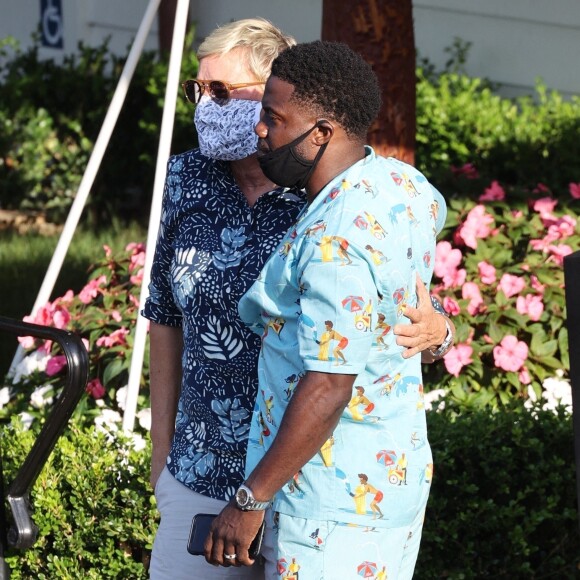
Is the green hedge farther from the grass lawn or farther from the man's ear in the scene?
the grass lawn

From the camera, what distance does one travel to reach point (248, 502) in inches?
73.5

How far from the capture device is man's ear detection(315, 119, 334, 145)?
1.91 m

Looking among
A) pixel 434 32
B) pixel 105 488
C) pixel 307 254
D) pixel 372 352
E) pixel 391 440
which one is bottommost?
pixel 105 488

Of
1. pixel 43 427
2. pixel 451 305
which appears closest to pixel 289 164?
pixel 43 427

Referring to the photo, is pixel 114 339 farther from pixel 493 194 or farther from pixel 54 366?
pixel 493 194

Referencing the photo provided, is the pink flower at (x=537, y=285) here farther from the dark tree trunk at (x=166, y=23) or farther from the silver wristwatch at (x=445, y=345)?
the dark tree trunk at (x=166, y=23)

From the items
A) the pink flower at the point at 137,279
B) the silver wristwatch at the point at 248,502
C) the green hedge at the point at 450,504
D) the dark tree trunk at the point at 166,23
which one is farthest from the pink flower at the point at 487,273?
the dark tree trunk at the point at 166,23

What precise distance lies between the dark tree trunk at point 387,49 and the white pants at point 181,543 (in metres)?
2.79

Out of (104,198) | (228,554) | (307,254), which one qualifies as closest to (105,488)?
(228,554)

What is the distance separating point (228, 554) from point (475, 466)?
1809 mm

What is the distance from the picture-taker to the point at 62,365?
4426 millimetres

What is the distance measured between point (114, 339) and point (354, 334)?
2729 mm

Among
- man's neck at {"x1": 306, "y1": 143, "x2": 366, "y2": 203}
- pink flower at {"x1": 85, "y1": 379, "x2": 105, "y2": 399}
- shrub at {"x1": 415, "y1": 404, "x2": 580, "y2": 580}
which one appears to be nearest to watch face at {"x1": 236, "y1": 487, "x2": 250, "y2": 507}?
→ man's neck at {"x1": 306, "y1": 143, "x2": 366, "y2": 203}

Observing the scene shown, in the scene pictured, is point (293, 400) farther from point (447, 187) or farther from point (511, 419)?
point (447, 187)
